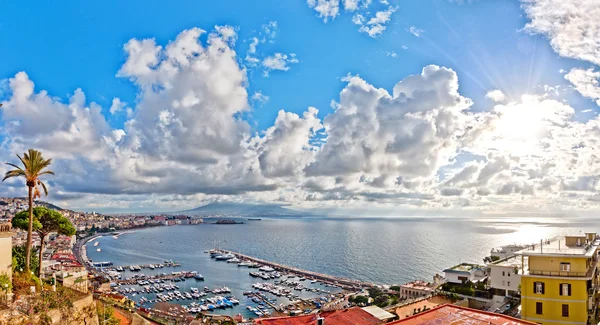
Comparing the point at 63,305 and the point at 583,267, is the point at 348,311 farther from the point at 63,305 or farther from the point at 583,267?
the point at 63,305

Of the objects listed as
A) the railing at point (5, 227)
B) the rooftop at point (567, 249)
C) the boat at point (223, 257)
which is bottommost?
the boat at point (223, 257)

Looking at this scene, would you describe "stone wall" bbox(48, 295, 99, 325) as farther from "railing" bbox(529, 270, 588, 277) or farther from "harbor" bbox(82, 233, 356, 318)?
"harbor" bbox(82, 233, 356, 318)

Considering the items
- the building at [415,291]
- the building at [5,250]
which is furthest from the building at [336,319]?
the building at [415,291]

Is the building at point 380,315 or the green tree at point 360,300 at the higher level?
the building at point 380,315

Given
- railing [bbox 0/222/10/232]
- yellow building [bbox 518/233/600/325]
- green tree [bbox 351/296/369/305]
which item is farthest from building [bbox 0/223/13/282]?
green tree [bbox 351/296/369/305]

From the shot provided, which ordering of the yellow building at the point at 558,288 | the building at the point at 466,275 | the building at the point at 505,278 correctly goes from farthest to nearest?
the building at the point at 466,275, the building at the point at 505,278, the yellow building at the point at 558,288

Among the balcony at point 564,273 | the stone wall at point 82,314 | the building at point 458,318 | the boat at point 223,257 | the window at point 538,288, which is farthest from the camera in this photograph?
the boat at point 223,257

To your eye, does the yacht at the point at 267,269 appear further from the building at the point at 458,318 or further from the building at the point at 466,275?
the building at the point at 458,318
